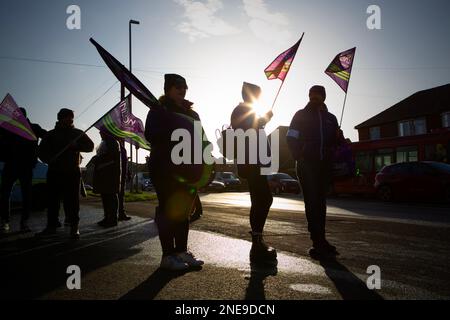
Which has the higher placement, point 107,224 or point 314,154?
point 314,154

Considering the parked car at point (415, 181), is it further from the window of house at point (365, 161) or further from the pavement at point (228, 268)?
the pavement at point (228, 268)

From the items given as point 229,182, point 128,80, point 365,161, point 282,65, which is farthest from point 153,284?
point 229,182

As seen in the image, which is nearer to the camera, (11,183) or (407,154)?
(11,183)

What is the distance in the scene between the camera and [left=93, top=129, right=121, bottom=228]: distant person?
725 cm

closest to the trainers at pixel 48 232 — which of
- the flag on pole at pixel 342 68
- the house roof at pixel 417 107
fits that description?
the flag on pole at pixel 342 68

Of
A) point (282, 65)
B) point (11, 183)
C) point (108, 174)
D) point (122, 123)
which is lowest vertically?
point (11, 183)

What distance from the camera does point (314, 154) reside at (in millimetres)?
4598

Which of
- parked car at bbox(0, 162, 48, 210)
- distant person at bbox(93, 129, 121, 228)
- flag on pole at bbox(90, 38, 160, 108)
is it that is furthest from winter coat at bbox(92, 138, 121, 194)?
parked car at bbox(0, 162, 48, 210)

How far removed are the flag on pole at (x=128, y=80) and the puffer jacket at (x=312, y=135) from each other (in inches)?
63.8

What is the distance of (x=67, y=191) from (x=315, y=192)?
347 cm

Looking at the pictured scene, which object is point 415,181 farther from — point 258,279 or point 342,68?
point 258,279
